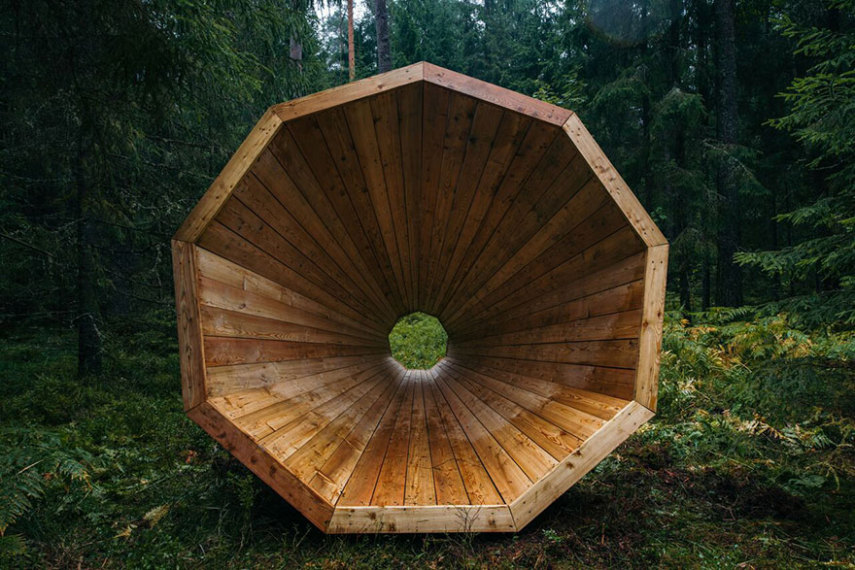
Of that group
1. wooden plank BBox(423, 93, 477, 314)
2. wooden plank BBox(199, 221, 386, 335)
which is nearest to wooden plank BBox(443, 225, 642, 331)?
wooden plank BBox(423, 93, 477, 314)

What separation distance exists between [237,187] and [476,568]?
2.10 m

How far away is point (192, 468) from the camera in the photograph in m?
3.03

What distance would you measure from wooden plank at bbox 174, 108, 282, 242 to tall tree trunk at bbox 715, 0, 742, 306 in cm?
863

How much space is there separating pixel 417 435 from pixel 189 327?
162 centimetres

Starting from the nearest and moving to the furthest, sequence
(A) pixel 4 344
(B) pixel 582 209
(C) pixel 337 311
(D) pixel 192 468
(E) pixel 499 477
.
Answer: (E) pixel 499 477 < (B) pixel 582 209 < (D) pixel 192 468 < (C) pixel 337 311 < (A) pixel 4 344

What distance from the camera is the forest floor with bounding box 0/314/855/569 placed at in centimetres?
208

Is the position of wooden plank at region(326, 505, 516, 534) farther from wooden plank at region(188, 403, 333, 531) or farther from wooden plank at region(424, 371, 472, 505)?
wooden plank at region(188, 403, 333, 531)

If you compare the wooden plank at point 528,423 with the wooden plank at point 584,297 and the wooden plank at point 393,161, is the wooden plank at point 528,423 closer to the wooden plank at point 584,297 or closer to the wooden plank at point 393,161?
the wooden plank at point 584,297

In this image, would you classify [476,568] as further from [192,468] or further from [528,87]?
[528,87]

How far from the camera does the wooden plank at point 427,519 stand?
216 centimetres

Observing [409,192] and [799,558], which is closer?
[799,558]

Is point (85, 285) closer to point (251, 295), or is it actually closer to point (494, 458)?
point (251, 295)

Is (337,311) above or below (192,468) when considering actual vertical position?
above

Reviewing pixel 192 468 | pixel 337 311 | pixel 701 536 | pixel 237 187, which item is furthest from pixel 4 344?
pixel 701 536
